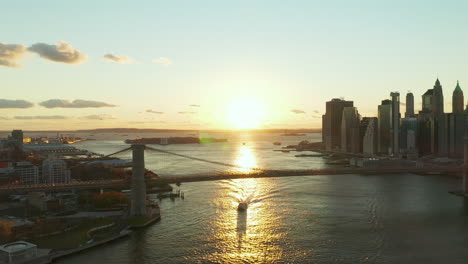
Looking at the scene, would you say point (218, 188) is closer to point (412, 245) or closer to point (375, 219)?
point (375, 219)

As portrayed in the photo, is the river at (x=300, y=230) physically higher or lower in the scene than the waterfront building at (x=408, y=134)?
lower

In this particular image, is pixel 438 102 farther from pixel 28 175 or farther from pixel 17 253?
pixel 17 253

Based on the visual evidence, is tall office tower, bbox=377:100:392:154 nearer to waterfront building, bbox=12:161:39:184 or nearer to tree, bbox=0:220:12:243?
waterfront building, bbox=12:161:39:184

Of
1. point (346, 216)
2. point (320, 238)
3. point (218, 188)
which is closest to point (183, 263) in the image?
point (320, 238)

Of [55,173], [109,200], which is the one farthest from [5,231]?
[55,173]

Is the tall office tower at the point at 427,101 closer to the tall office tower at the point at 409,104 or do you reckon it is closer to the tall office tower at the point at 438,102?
the tall office tower at the point at 438,102

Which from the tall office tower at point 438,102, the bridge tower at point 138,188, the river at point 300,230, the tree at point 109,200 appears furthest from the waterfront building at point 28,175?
the tall office tower at point 438,102
